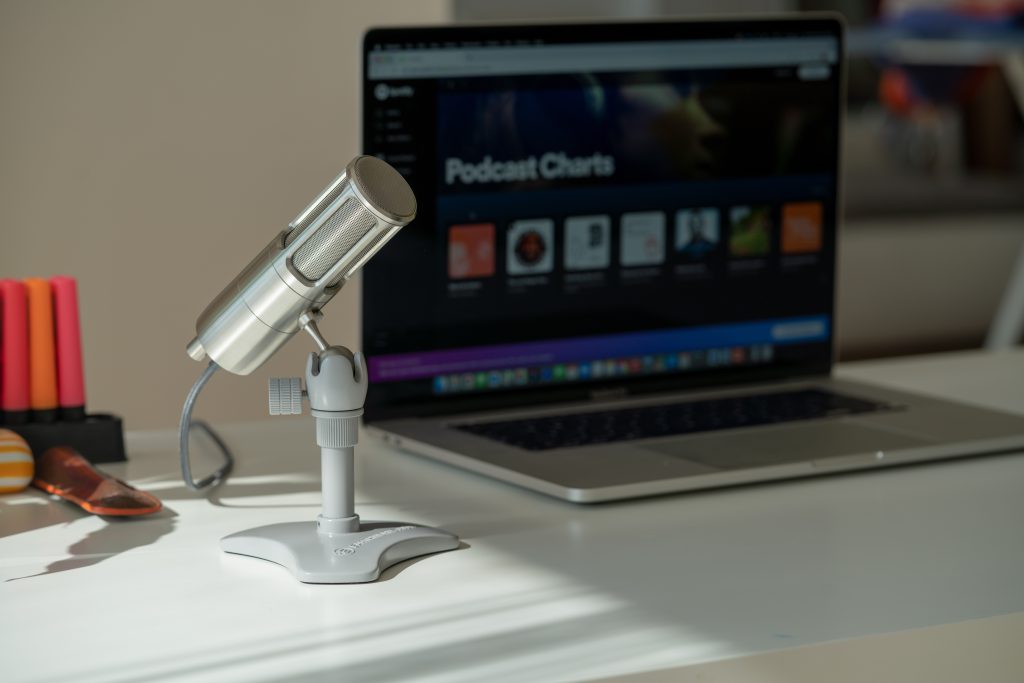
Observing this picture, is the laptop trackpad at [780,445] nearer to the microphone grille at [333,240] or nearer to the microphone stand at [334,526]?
the microphone stand at [334,526]

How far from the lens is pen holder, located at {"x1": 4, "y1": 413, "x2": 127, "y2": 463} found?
1.00m

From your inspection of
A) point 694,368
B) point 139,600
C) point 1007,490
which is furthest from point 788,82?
point 139,600

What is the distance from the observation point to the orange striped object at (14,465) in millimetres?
956

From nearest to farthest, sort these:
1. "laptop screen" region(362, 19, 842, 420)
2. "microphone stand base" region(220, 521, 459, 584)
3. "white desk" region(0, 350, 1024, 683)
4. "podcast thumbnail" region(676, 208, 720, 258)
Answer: "white desk" region(0, 350, 1024, 683) < "microphone stand base" region(220, 521, 459, 584) < "laptop screen" region(362, 19, 842, 420) < "podcast thumbnail" region(676, 208, 720, 258)

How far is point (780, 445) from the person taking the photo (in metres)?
1.04

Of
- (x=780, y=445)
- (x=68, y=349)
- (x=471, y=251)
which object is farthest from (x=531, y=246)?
(x=68, y=349)

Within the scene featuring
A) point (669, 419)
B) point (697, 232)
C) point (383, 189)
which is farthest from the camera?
point (697, 232)

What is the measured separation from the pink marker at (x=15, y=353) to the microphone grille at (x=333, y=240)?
1.05ft

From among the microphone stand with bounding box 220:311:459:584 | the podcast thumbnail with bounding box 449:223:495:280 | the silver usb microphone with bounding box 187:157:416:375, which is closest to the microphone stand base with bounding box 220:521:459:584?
the microphone stand with bounding box 220:311:459:584

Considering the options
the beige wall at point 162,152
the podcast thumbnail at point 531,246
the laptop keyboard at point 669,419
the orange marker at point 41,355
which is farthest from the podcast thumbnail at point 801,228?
the orange marker at point 41,355

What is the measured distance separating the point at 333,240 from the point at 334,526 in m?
0.18

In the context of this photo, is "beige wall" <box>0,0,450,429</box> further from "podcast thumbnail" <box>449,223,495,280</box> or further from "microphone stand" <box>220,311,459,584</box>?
"microphone stand" <box>220,311,459,584</box>

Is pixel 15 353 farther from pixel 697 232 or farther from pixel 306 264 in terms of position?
pixel 697 232

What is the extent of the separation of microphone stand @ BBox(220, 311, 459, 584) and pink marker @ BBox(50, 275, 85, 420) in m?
0.26
